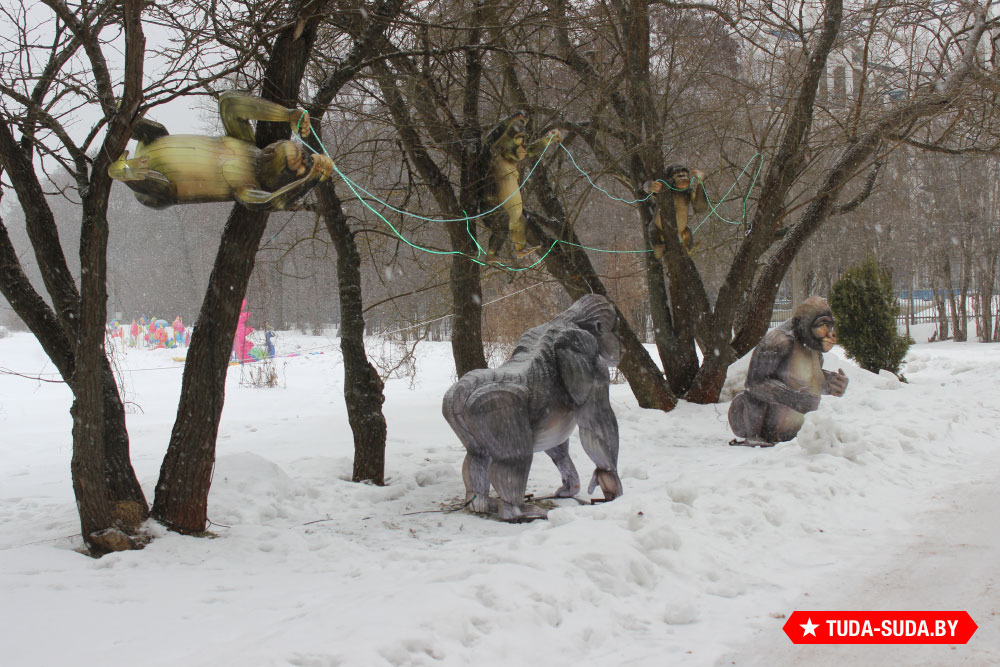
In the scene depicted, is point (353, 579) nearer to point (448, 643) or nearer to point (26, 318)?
point (448, 643)

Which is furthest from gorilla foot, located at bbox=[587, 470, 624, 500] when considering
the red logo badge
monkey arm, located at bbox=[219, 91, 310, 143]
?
monkey arm, located at bbox=[219, 91, 310, 143]

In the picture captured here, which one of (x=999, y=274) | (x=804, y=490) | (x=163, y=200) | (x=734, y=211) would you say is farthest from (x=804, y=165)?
(x=999, y=274)

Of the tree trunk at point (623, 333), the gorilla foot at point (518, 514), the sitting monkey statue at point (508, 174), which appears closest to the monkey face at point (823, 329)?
the tree trunk at point (623, 333)

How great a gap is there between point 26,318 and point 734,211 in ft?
39.3

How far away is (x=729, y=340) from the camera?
10.6 meters

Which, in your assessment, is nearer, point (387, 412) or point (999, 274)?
point (387, 412)

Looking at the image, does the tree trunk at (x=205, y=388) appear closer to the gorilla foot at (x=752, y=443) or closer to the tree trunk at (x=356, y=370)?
the tree trunk at (x=356, y=370)

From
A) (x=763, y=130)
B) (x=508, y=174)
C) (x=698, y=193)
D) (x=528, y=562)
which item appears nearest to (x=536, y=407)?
(x=528, y=562)

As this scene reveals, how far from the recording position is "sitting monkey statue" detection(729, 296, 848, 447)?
7855 mm

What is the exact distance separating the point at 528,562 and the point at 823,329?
5127 millimetres

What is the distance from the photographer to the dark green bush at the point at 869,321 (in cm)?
1390

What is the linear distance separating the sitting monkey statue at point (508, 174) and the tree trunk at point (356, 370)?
50.2 inches

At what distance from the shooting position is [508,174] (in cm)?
716

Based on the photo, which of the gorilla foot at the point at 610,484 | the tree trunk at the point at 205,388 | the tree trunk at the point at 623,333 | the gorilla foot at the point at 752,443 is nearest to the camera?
the tree trunk at the point at 205,388
